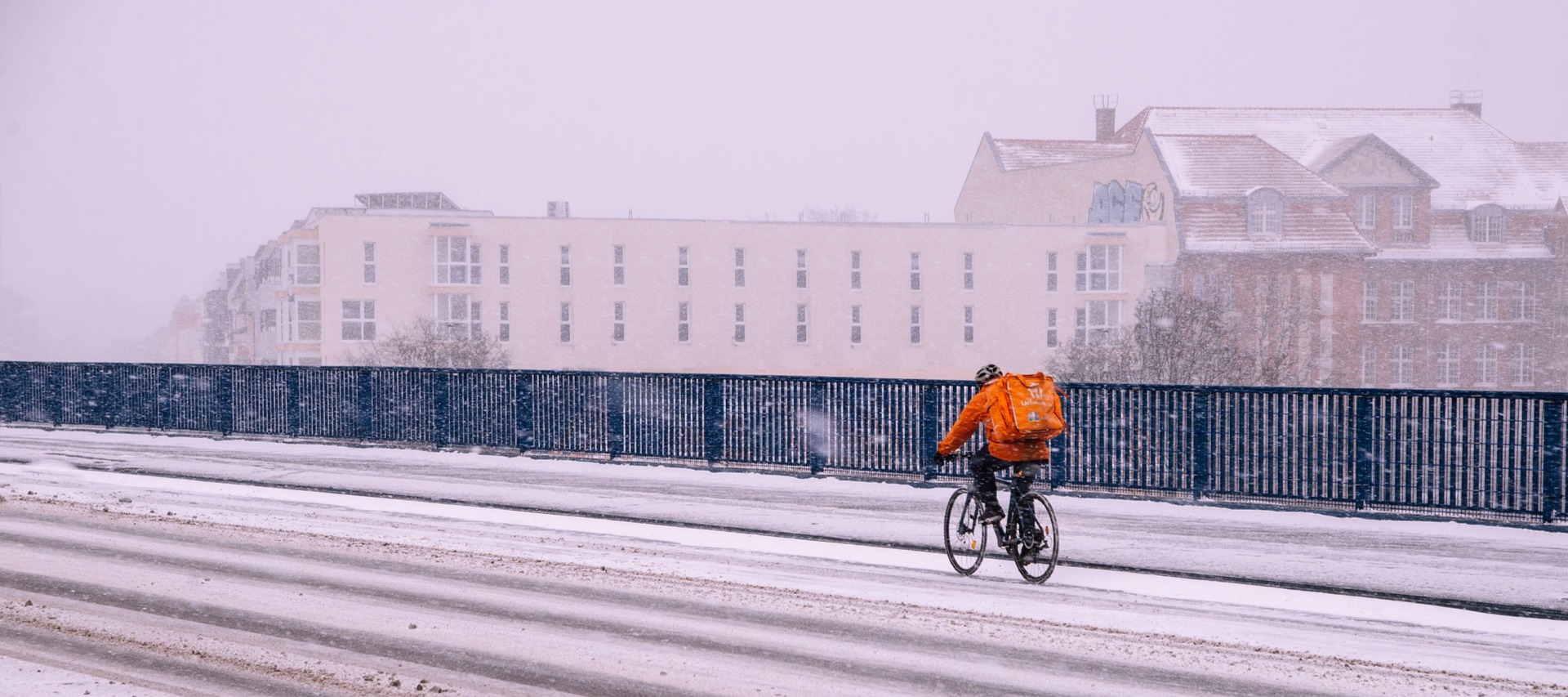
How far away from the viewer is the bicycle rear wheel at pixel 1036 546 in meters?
9.64

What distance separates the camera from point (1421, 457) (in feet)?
42.5

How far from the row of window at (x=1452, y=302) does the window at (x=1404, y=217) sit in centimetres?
278

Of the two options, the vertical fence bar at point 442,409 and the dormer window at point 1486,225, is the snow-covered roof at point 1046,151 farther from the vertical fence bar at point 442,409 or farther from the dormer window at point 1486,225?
the vertical fence bar at point 442,409

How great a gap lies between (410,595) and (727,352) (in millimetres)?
55376

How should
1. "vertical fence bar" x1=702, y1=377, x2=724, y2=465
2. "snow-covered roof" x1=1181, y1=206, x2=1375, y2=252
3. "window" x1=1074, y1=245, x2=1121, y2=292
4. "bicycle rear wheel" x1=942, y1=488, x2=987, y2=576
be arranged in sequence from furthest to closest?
"window" x1=1074, y1=245, x2=1121, y2=292 → "snow-covered roof" x1=1181, y1=206, x2=1375, y2=252 → "vertical fence bar" x1=702, y1=377, x2=724, y2=465 → "bicycle rear wheel" x1=942, y1=488, x2=987, y2=576

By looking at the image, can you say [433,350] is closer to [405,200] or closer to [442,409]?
[405,200]

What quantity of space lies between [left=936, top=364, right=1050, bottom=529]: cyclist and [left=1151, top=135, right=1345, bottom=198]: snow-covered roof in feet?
183

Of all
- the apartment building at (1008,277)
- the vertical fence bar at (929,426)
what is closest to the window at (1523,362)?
the apartment building at (1008,277)

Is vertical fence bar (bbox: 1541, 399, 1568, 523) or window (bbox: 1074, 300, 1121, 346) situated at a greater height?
window (bbox: 1074, 300, 1121, 346)

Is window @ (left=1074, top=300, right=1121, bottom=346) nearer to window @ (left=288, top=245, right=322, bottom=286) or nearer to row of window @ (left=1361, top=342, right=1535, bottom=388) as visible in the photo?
row of window @ (left=1361, top=342, right=1535, bottom=388)

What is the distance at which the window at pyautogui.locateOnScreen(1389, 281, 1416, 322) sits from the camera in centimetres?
6294

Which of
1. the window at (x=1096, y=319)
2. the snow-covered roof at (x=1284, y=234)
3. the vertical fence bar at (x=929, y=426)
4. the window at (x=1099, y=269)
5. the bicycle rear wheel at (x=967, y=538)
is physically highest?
the snow-covered roof at (x=1284, y=234)

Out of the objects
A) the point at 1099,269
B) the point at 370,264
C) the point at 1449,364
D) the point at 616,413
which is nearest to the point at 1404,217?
the point at 1449,364

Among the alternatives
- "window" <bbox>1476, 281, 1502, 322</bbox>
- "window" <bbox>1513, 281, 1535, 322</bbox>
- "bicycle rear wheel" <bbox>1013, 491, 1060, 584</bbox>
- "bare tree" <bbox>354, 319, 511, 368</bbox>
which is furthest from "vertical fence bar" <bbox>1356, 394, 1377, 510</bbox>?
"window" <bbox>1513, 281, 1535, 322</bbox>
